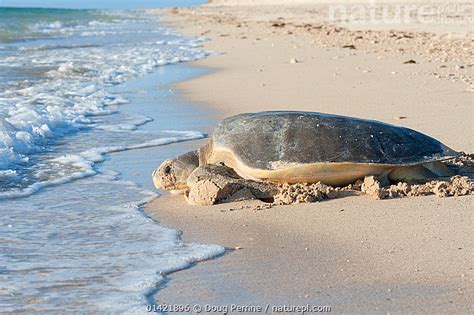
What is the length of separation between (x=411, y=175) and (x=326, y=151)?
574 millimetres

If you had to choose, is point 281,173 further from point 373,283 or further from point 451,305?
point 451,305

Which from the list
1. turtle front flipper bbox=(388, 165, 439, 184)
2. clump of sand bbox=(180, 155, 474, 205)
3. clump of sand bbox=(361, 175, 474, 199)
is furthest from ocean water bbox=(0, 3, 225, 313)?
turtle front flipper bbox=(388, 165, 439, 184)

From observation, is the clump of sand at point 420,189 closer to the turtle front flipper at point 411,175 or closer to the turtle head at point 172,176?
the turtle front flipper at point 411,175

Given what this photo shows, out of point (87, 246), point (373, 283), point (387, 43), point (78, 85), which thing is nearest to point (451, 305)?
point (373, 283)

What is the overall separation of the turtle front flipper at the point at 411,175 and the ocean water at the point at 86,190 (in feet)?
4.82

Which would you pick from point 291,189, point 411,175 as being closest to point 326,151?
point 291,189

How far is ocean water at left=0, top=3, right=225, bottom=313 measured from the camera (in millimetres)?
3146

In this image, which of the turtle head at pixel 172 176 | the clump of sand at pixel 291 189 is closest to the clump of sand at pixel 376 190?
the clump of sand at pixel 291 189

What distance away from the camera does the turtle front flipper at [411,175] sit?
452cm

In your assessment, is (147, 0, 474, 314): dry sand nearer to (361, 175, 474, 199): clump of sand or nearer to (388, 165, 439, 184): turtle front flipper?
(361, 175, 474, 199): clump of sand

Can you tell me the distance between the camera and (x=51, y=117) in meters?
7.62

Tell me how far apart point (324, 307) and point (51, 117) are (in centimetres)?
543

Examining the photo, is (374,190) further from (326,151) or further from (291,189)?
(291,189)

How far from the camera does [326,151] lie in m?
4.46
